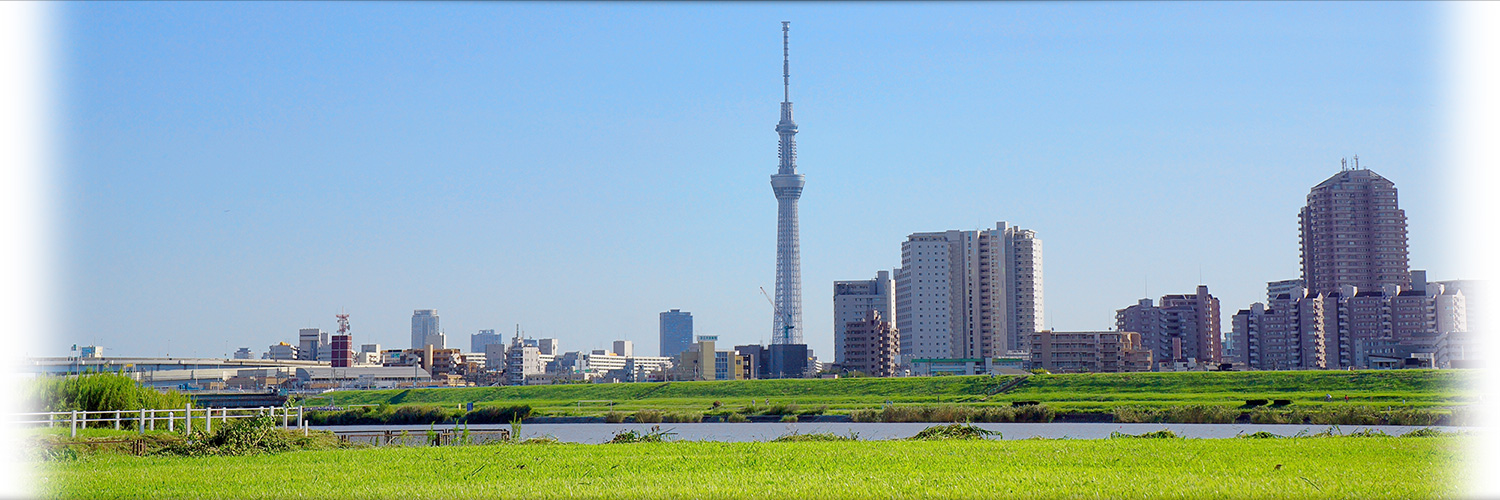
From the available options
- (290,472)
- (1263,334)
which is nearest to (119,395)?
(290,472)

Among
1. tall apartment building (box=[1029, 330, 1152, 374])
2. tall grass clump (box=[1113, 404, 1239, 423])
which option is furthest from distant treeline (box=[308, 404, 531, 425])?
tall apartment building (box=[1029, 330, 1152, 374])

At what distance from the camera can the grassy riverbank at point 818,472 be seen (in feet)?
59.8

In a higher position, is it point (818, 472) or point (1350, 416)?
point (818, 472)

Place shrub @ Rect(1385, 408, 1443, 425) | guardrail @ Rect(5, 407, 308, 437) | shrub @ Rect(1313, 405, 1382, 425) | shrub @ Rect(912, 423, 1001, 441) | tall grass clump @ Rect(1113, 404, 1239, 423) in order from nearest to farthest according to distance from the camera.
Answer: guardrail @ Rect(5, 407, 308, 437), shrub @ Rect(912, 423, 1001, 441), shrub @ Rect(1385, 408, 1443, 425), shrub @ Rect(1313, 405, 1382, 425), tall grass clump @ Rect(1113, 404, 1239, 423)

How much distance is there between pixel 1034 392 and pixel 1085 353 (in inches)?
2706

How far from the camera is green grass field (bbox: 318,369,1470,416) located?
80.1 m

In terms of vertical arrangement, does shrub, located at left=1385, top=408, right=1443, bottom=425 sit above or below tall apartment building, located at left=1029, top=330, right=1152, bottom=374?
below

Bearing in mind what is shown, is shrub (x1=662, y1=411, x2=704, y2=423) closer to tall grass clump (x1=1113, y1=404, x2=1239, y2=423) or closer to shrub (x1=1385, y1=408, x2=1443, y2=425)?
tall grass clump (x1=1113, y1=404, x2=1239, y2=423)

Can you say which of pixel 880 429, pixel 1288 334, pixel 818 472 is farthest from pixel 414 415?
pixel 1288 334

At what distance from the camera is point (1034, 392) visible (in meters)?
94.6

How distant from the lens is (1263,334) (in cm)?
19175

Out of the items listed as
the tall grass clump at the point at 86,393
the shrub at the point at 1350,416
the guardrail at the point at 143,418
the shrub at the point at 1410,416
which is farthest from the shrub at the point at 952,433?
the shrub at the point at 1350,416

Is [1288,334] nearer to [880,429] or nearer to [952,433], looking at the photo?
[880,429]

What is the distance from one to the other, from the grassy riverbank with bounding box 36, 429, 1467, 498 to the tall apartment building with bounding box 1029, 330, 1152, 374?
133 meters
